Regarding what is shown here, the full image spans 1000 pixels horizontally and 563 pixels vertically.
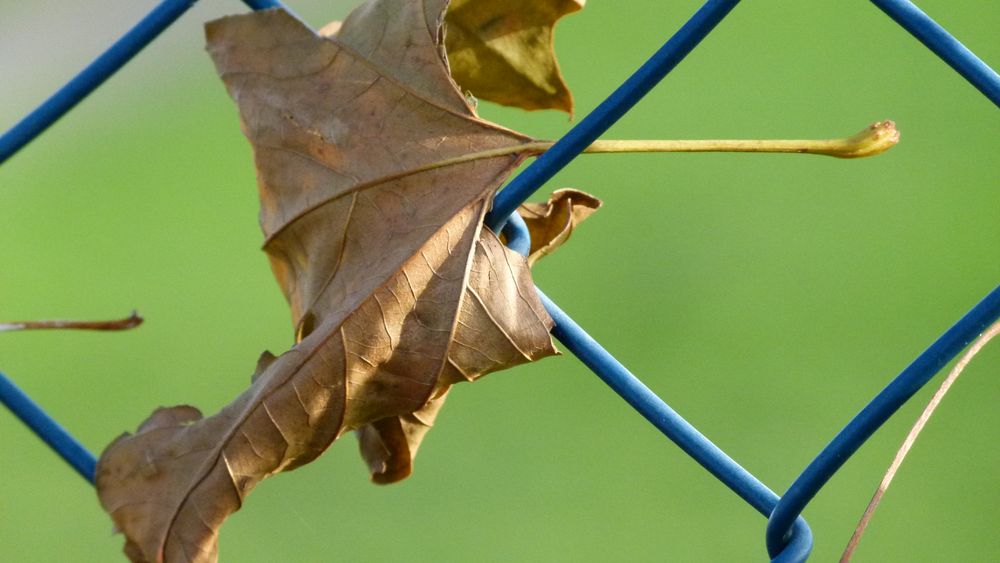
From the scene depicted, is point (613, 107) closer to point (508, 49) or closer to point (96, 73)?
point (508, 49)

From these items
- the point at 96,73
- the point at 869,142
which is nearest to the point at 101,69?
the point at 96,73

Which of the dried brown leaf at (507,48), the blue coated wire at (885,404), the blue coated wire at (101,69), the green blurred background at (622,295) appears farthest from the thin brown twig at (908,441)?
the green blurred background at (622,295)

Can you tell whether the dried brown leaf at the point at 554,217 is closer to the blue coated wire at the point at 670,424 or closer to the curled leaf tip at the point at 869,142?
the blue coated wire at the point at 670,424

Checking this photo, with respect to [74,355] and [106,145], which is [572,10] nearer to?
[74,355]

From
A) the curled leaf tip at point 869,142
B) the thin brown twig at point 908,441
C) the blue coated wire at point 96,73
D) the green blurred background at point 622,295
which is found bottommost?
the green blurred background at point 622,295

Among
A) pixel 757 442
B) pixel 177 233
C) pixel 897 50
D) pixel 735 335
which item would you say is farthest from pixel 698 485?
pixel 897 50

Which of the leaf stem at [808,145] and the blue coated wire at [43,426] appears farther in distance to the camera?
the blue coated wire at [43,426]

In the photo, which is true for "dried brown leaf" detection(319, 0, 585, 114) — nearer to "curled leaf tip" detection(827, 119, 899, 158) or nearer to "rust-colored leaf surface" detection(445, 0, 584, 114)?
"rust-colored leaf surface" detection(445, 0, 584, 114)
